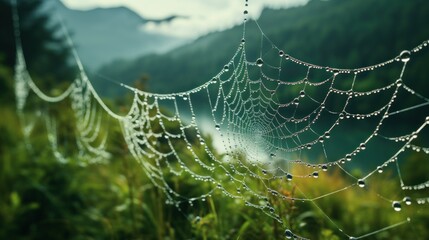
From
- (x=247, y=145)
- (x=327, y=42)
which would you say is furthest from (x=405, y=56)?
(x=327, y=42)

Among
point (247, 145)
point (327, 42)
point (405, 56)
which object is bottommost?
point (247, 145)

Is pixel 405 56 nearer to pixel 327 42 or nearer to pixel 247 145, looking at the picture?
pixel 247 145

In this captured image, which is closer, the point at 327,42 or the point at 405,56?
the point at 405,56

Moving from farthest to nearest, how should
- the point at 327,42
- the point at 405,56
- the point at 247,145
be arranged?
the point at 327,42 < the point at 247,145 < the point at 405,56

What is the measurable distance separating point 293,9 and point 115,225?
107 meters

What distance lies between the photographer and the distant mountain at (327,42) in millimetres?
59969

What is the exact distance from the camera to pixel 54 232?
4.07 m

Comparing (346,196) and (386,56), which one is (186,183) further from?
(386,56)

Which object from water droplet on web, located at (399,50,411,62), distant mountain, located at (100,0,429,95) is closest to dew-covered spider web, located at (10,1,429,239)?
water droplet on web, located at (399,50,411,62)

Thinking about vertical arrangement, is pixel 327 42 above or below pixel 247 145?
above

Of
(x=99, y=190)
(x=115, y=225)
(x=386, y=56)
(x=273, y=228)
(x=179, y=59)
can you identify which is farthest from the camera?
(x=179, y=59)

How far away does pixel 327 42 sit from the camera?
2520 inches

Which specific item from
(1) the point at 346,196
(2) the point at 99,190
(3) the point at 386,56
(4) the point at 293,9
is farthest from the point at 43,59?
(4) the point at 293,9

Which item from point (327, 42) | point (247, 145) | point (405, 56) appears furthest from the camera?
point (327, 42)
